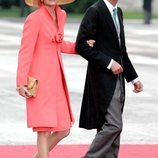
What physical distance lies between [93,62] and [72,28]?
26.5 metres

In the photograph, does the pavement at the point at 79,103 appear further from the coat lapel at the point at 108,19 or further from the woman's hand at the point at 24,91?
the woman's hand at the point at 24,91

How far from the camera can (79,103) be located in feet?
40.1

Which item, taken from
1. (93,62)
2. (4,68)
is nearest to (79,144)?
(93,62)

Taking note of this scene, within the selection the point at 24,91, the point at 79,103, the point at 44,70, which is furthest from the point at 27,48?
the point at 79,103

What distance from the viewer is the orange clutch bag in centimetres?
630

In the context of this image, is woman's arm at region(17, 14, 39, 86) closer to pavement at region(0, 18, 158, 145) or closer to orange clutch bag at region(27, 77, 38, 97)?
orange clutch bag at region(27, 77, 38, 97)

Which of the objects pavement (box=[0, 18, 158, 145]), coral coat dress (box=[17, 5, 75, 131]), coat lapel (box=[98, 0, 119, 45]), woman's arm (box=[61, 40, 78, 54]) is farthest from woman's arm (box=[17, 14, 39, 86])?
pavement (box=[0, 18, 158, 145])

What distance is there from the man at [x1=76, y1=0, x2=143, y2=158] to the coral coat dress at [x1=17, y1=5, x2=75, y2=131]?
36 cm

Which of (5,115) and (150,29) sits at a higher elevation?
(5,115)

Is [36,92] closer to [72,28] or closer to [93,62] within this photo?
[93,62]

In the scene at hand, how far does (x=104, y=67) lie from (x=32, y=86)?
75cm

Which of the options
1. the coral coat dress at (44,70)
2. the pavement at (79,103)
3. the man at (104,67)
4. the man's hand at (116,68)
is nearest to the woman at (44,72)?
the coral coat dress at (44,70)

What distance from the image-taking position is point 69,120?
651 centimetres


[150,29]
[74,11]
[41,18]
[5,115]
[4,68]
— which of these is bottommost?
[74,11]
